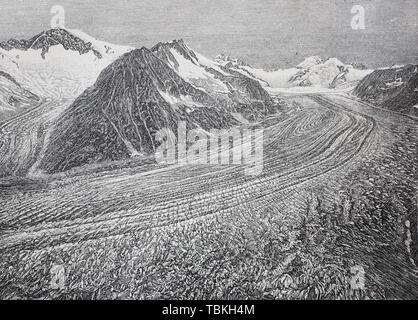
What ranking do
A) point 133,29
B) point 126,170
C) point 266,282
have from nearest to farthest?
point 266,282 → point 126,170 → point 133,29

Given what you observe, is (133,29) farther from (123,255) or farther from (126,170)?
(123,255)

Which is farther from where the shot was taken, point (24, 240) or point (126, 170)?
point (126, 170)

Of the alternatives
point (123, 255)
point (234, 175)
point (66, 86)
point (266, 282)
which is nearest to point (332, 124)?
point (234, 175)

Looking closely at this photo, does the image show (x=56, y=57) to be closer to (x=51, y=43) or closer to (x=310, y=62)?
(x=51, y=43)

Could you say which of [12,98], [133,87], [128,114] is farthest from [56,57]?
[128,114]

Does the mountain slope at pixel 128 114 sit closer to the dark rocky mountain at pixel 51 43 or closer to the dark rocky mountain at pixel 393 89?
the dark rocky mountain at pixel 51 43

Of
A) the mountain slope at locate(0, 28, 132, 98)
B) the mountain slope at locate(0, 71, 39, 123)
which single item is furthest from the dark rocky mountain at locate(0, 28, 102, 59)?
the mountain slope at locate(0, 71, 39, 123)
